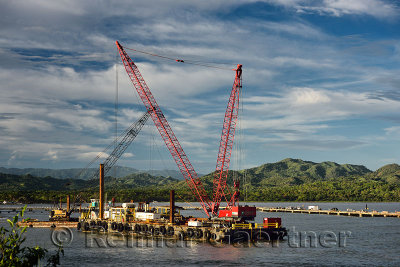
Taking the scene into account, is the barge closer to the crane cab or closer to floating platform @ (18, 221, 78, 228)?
the crane cab

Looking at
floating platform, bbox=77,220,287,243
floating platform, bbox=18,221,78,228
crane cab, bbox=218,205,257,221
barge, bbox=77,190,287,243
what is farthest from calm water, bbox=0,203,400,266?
floating platform, bbox=18,221,78,228

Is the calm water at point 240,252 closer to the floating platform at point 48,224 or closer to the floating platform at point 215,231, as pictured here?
the floating platform at point 215,231

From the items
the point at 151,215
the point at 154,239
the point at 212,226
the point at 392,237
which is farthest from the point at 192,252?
the point at 392,237

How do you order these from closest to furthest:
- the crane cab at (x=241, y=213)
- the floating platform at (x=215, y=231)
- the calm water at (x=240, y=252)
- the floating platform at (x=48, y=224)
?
the calm water at (x=240, y=252)
the floating platform at (x=215, y=231)
the crane cab at (x=241, y=213)
the floating platform at (x=48, y=224)

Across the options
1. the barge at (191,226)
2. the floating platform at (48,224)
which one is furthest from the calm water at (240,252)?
the floating platform at (48,224)

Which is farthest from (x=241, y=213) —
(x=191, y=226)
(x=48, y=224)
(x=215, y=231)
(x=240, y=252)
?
(x=48, y=224)

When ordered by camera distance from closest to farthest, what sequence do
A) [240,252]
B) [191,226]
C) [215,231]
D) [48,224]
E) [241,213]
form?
[240,252], [215,231], [191,226], [241,213], [48,224]

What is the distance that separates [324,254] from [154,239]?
38857mm

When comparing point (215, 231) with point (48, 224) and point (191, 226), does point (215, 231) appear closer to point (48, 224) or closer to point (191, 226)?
point (191, 226)

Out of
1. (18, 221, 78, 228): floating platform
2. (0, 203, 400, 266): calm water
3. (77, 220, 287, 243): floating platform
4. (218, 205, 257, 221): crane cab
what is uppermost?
(218, 205, 257, 221): crane cab

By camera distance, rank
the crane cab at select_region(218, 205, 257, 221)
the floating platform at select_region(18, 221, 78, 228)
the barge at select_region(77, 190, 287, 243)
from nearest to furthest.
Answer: the barge at select_region(77, 190, 287, 243)
the crane cab at select_region(218, 205, 257, 221)
the floating platform at select_region(18, 221, 78, 228)

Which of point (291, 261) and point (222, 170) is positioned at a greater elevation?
point (222, 170)

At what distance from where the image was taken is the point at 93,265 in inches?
2749

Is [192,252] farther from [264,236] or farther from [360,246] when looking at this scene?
[360,246]
